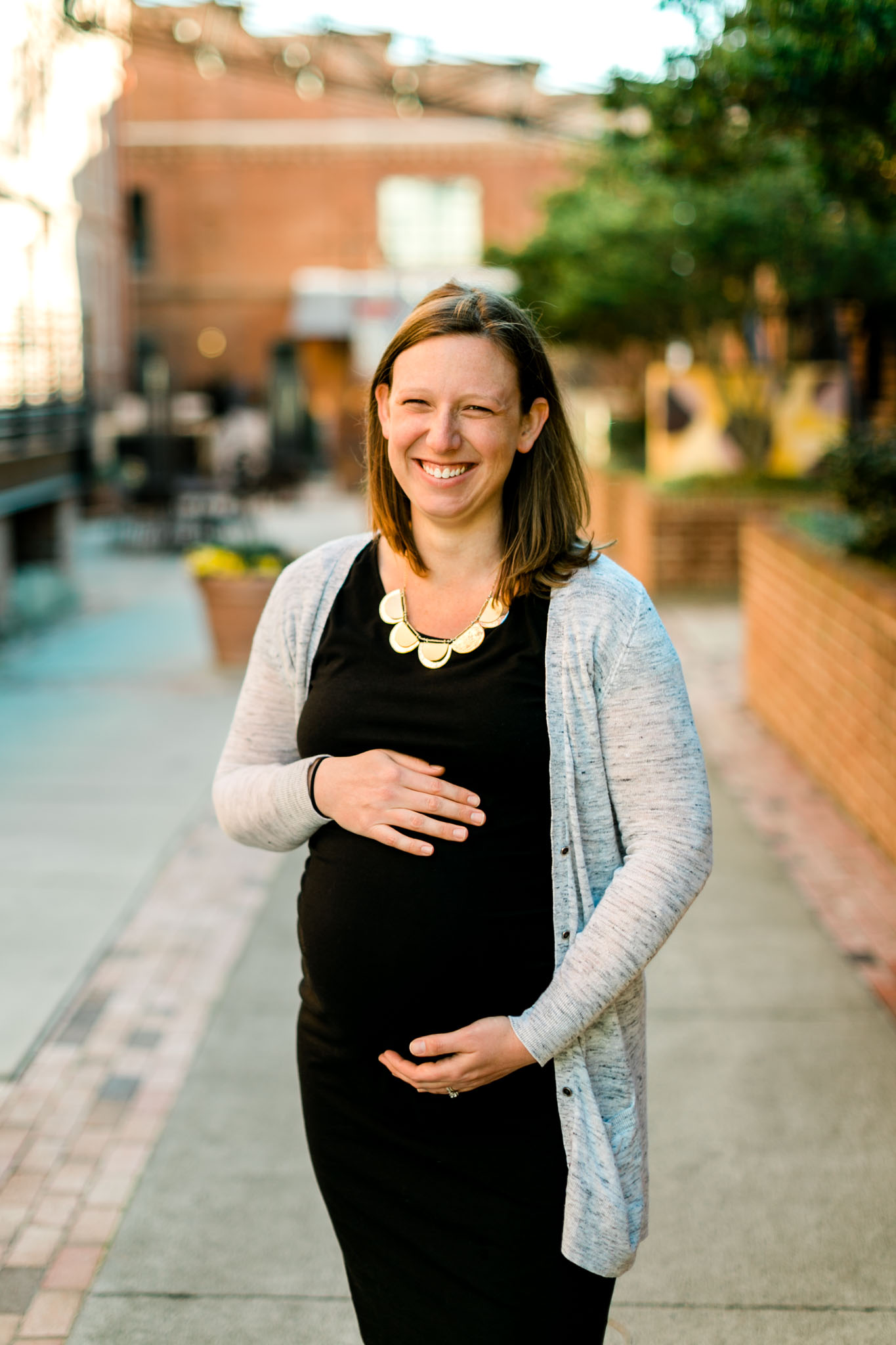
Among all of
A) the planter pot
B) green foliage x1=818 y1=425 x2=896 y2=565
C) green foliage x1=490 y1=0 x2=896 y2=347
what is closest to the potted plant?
the planter pot

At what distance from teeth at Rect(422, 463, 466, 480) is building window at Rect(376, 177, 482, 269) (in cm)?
3907

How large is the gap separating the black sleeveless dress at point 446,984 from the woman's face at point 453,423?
0.19 meters

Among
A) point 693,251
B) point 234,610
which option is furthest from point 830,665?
point 693,251

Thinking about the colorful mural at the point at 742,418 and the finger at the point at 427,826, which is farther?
the colorful mural at the point at 742,418

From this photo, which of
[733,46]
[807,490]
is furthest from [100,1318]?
[807,490]

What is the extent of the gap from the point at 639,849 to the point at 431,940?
0.32m

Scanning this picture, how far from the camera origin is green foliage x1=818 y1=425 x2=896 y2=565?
691cm

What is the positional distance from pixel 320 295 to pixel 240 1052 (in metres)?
34.7

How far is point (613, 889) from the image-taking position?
76.2 inches

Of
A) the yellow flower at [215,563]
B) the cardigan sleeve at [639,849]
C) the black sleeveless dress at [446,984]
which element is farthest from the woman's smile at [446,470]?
the yellow flower at [215,563]

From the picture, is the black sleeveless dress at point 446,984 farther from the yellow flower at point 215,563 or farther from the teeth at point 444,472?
the yellow flower at point 215,563

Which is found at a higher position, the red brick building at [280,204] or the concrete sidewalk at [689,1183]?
the red brick building at [280,204]

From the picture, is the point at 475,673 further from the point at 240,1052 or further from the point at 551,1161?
the point at 240,1052

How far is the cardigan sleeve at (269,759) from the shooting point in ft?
6.93
